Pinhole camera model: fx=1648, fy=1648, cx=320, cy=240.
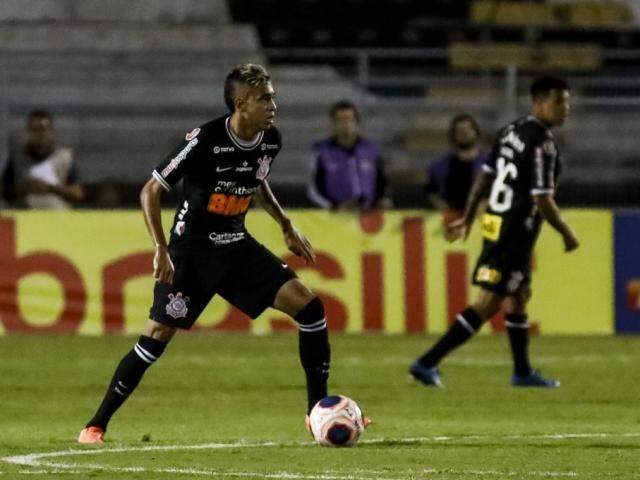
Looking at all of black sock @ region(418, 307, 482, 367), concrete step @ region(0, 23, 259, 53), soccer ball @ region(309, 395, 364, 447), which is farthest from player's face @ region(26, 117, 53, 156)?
soccer ball @ region(309, 395, 364, 447)

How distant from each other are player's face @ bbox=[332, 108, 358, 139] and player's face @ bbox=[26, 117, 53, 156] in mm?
2843

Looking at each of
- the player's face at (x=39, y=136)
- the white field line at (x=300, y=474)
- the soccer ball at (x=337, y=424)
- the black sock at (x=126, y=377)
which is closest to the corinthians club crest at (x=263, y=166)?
the black sock at (x=126, y=377)

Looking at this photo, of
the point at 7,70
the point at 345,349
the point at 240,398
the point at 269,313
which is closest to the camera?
the point at 240,398

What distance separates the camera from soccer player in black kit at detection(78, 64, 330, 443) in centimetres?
838

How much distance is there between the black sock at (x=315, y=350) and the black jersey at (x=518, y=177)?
317cm

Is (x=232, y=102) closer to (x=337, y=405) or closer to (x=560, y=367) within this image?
(x=337, y=405)

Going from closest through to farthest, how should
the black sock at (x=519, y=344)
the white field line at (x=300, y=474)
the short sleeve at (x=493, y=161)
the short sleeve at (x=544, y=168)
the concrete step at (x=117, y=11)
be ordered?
1. the white field line at (x=300, y=474)
2. the short sleeve at (x=544, y=168)
3. the short sleeve at (x=493, y=161)
4. the black sock at (x=519, y=344)
5. the concrete step at (x=117, y=11)

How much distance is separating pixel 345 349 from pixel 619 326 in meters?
3.23

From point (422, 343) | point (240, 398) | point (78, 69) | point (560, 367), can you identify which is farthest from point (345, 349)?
point (78, 69)

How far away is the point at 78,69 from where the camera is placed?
21.6 m

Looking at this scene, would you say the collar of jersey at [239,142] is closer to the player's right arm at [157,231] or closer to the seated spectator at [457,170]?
the player's right arm at [157,231]

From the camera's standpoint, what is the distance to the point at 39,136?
16.4 meters

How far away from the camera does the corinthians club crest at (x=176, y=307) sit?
27.7 feet

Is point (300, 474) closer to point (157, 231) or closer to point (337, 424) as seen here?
point (337, 424)
